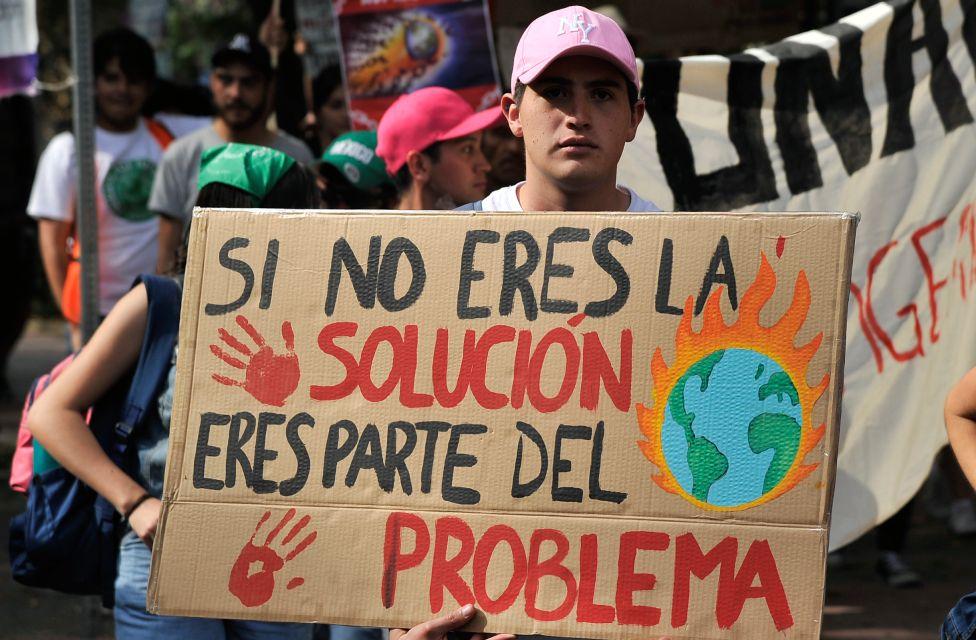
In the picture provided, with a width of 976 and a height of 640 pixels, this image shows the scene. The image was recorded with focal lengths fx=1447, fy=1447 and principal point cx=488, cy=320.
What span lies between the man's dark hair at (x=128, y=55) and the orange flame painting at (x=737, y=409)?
430 centimetres

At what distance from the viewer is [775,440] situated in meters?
2.12

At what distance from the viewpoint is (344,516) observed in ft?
7.29

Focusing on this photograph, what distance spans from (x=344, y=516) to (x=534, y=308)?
1.42 ft

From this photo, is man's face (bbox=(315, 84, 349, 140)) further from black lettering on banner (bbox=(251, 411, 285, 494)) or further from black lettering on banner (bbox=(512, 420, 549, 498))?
black lettering on banner (bbox=(512, 420, 549, 498))

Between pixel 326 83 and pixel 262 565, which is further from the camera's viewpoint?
pixel 326 83

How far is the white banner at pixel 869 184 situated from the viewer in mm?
4070

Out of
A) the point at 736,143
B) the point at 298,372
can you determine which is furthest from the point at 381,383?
the point at 736,143

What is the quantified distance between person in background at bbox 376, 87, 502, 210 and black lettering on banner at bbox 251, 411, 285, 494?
1.57 m

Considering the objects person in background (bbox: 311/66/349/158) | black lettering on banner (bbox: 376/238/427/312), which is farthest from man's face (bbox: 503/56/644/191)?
person in background (bbox: 311/66/349/158)

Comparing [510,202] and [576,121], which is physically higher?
[576,121]

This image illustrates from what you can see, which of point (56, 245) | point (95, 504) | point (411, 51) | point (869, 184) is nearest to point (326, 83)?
point (411, 51)

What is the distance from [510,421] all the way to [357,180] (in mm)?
2300

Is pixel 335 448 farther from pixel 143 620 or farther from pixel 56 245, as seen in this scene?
pixel 56 245

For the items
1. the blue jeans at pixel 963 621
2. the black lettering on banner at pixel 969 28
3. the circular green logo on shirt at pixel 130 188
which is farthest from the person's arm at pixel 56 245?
the blue jeans at pixel 963 621
